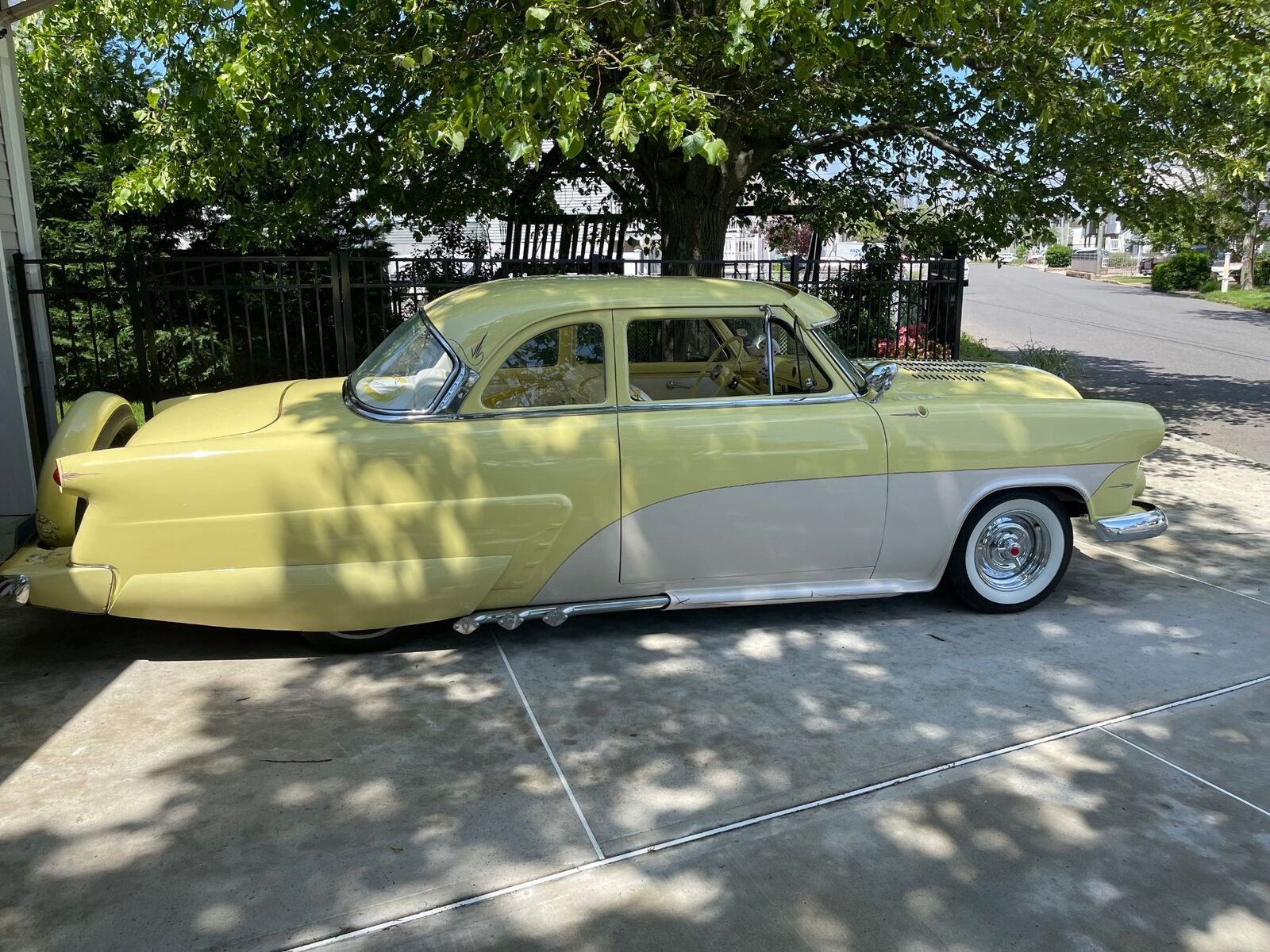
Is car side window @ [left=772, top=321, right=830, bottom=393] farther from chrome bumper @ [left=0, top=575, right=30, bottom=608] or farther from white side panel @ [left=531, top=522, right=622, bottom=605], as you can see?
chrome bumper @ [left=0, top=575, right=30, bottom=608]

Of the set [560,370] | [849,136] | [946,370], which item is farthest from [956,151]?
[560,370]

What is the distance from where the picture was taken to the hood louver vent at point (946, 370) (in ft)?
18.4

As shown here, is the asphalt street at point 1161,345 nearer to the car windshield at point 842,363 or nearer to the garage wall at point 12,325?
the car windshield at point 842,363

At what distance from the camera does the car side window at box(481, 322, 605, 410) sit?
185 inches

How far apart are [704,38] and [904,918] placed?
6075mm

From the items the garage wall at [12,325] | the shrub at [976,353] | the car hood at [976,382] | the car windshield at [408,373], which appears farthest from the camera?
the shrub at [976,353]

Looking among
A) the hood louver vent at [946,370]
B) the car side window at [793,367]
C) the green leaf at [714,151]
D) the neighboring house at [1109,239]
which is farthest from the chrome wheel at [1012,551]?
the neighboring house at [1109,239]

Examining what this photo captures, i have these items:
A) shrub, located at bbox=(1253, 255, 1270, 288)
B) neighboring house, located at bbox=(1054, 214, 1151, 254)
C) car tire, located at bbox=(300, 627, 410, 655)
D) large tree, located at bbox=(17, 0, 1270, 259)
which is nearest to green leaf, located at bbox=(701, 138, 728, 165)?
large tree, located at bbox=(17, 0, 1270, 259)

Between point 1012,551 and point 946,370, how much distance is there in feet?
3.75

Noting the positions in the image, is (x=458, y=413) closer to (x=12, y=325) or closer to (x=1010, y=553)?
(x=1010, y=553)

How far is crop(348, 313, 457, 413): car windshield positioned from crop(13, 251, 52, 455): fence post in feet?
11.5

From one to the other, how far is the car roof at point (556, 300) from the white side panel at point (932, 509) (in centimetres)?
98

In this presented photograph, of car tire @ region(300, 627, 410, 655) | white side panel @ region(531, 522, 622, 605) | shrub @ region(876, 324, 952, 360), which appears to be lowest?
car tire @ region(300, 627, 410, 655)

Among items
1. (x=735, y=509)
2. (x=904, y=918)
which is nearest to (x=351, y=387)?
(x=735, y=509)
